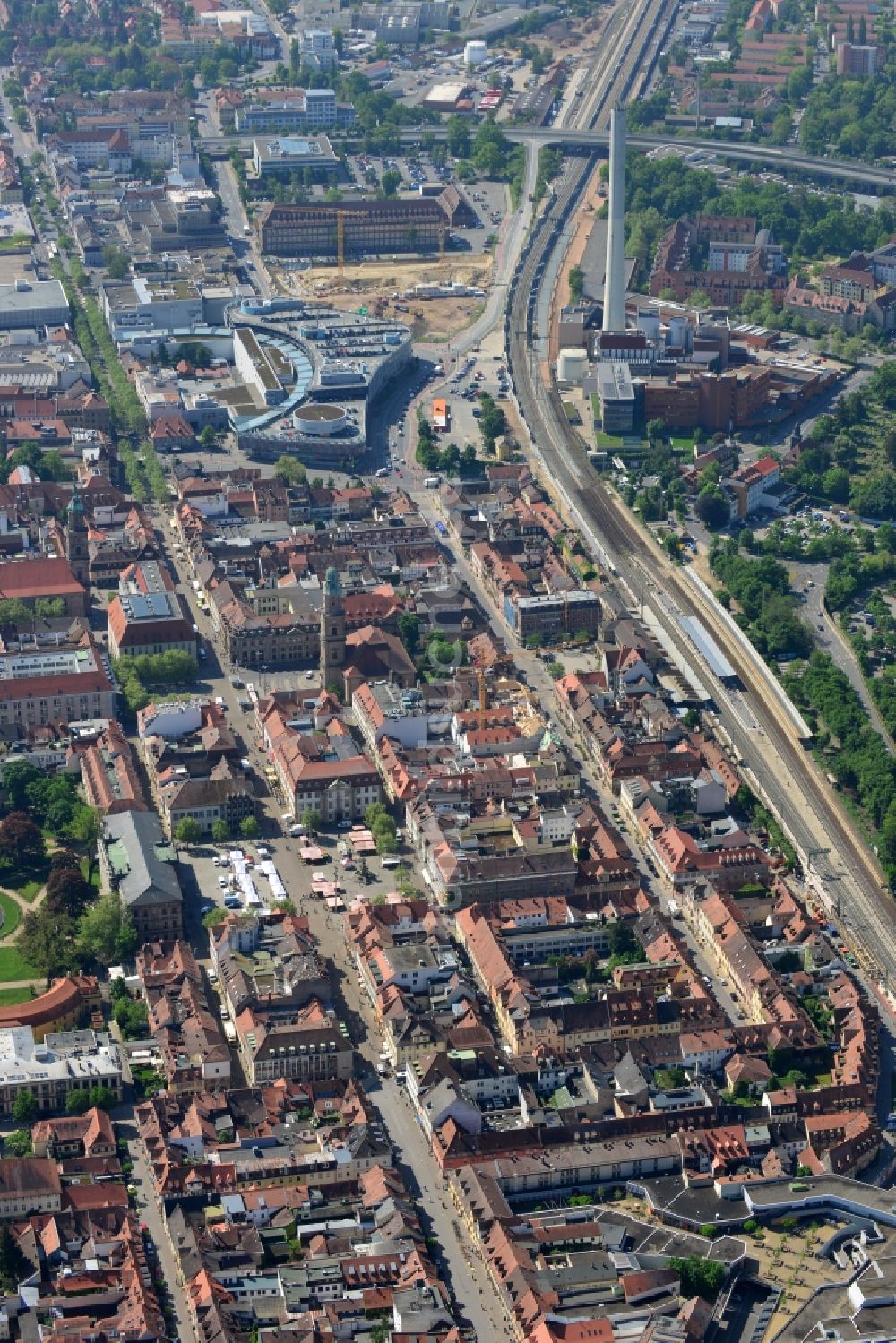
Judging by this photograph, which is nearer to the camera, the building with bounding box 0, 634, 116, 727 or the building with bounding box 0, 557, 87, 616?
the building with bounding box 0, 634, 116, 727

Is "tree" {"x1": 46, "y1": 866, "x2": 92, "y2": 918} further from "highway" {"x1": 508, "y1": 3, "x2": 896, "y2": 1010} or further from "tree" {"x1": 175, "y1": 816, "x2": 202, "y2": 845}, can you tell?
"highway" {"x1": 508, "y1": 3, "x2": 896, "y2": 1010}

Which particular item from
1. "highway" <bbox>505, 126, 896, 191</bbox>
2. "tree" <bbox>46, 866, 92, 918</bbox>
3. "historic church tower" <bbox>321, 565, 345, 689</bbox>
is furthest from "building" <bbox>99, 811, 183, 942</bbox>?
"highway" <bbox>505, 126, 896, 191</bbox>

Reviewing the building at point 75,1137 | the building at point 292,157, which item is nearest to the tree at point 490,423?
the building at point 292,157

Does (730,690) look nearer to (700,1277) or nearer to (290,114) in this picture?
(700,1277)

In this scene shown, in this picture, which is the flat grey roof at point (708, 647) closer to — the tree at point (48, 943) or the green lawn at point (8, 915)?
the green lawn at point (8, 915)

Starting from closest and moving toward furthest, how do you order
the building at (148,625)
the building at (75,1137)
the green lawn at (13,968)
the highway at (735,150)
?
the building at (75,1137)
the green lawn at (13,968)
the building at (148,625)
the highway at (735,150)
